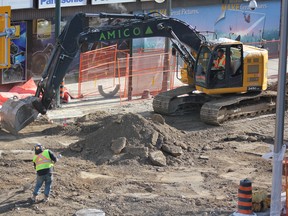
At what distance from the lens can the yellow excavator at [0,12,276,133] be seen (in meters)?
20.7

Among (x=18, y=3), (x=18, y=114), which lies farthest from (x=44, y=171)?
(x=18, y=3)

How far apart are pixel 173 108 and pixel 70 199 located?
8.71m

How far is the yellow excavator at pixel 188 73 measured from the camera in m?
20.7

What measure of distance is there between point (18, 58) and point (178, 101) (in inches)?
292

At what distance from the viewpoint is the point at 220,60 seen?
74.1ft

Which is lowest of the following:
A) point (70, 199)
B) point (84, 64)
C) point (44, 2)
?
point (70, 199)

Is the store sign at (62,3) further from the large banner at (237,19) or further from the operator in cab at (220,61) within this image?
the operator in cab at (220,61)

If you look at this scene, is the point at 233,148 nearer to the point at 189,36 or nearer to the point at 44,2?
the point at 189,36

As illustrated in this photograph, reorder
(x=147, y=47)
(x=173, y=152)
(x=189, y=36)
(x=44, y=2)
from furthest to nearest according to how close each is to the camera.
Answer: (x=147, y=47)
(x=44, y=2)
(x=189, y=36)
(x=173, y=152)

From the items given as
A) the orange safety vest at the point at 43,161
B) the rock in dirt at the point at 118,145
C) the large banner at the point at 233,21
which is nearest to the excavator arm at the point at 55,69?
the rock in dirt at the point at 118,145

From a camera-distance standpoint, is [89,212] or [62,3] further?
[62,3]

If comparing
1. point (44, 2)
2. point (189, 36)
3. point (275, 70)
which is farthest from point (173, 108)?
point (275, 70)

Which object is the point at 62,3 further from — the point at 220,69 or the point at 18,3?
the point at 220,69

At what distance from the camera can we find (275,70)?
33438 millimetres
